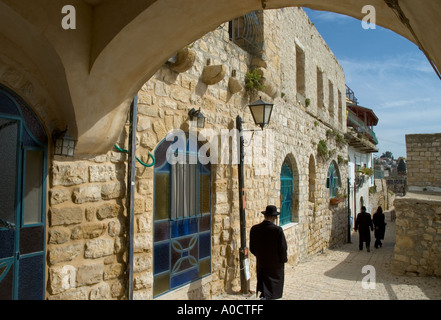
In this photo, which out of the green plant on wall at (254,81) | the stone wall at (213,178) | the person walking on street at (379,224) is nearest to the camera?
the stone wall at (213,178)

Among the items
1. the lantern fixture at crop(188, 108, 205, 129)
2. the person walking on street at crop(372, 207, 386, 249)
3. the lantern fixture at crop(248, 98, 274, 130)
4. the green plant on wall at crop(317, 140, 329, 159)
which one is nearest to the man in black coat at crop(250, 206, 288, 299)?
the lantern fixture at crop(188, 108, 205, 129)

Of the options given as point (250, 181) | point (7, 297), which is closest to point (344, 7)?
point (7, 297)

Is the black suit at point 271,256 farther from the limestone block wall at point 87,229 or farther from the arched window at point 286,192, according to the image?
the arched window at point 286,192

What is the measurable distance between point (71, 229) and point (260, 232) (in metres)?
2.31

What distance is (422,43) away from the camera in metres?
1.81

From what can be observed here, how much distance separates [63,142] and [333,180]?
35.5 ft

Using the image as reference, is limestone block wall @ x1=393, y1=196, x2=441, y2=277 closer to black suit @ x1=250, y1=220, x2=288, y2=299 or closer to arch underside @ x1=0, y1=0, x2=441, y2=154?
black suit @ x1=250, y1=220, x2=288, y2=299

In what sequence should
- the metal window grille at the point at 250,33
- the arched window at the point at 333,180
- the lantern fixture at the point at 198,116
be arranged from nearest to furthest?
the lantern fixture at the point at 198,116 → the metal window grille at the point at 250,33 → the arched window at the point at 333,180

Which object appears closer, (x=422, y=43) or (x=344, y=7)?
(x=422, y=43)

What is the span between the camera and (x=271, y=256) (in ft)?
14.2

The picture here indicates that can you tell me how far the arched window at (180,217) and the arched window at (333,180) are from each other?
7562 mm

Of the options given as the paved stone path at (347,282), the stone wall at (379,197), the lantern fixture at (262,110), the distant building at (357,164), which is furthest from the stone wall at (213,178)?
the stone wall at (379,197)

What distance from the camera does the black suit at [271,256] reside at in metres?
4.30
